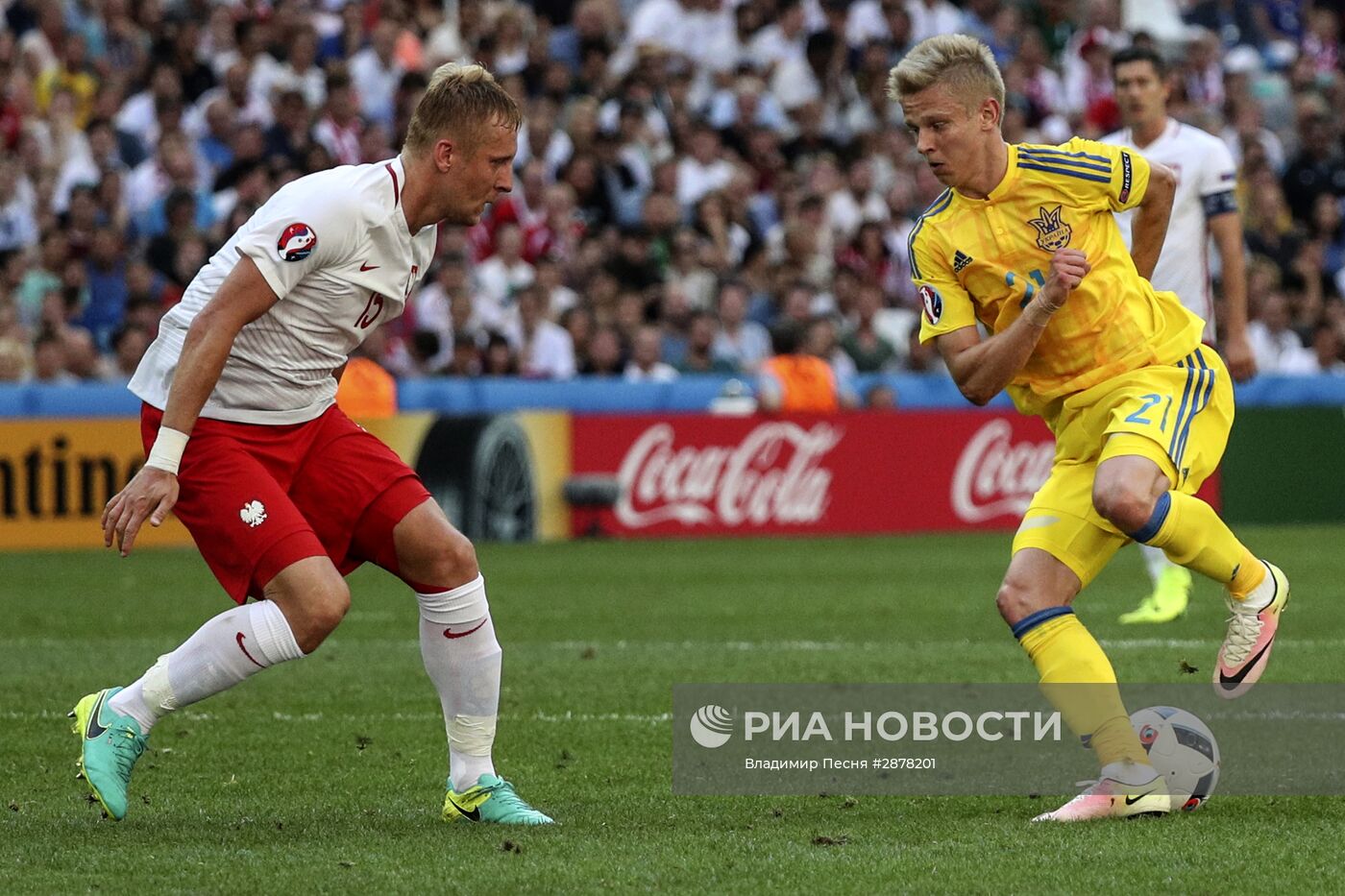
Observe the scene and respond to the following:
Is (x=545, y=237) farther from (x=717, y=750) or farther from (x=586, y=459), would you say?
(x=717, y=750)

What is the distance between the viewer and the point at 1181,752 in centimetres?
569

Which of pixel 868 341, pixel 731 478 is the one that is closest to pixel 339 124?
pixel 731 478

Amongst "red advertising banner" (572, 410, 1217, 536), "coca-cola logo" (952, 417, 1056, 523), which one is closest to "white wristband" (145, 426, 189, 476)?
"red advertising banner" (572, 410, 1217, 536)

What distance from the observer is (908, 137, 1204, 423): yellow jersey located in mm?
5754

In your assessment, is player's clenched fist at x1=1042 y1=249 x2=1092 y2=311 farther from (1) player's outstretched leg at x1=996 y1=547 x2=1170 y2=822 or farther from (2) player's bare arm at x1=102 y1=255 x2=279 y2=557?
(2) player's bare arm at x1=102 y1=255 x2=279 y2=557

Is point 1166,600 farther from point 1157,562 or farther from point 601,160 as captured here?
point 601,160

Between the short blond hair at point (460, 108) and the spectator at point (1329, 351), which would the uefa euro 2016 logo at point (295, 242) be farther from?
the spectator at point (1329, 351)

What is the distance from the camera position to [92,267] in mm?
16422

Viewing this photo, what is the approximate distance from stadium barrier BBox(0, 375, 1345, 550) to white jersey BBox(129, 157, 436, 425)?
941cm

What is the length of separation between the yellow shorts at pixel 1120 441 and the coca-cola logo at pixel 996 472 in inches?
434

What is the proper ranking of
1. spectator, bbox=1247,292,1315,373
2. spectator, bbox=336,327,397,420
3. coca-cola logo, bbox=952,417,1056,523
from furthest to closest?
spectator, bbox=1247,292,1315,373 → coca-cola logo, bbox=952,417,1056,523 → spectator, bbox=336,327,397,420

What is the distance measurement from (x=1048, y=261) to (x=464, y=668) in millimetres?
1947

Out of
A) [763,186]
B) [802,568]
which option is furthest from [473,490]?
[763,186]

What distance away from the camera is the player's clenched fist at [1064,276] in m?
5.34
